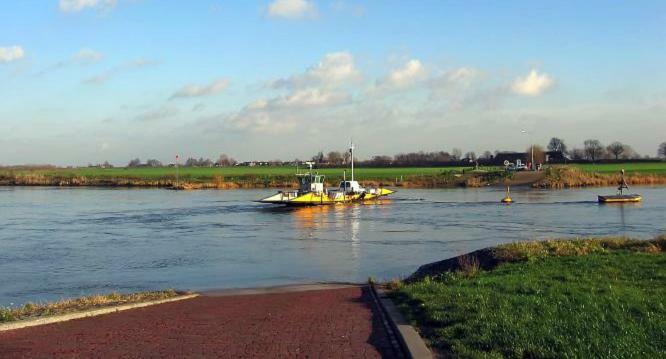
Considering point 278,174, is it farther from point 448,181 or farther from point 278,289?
point 278,289

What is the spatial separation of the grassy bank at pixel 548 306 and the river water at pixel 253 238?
23.0 ft

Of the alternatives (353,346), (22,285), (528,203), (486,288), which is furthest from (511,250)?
(528,203)

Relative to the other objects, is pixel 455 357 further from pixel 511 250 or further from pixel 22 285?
pixel 22 285

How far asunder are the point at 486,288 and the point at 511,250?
6.16 meters

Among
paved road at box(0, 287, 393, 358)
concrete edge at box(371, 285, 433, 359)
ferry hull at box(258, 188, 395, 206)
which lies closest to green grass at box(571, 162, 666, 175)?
ferry hull at box(258, 188, 395, 206)

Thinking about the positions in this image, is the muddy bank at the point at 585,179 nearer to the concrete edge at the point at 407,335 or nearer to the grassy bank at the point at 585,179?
the grassy bank at the point at 585,179

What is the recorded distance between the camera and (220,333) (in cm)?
1064

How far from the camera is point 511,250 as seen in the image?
18.2 m

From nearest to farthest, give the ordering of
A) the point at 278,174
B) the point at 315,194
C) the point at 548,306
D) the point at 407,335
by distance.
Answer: the point at 407,335 → the point at 548,306 → the point at 315,194 → the point at 278,174

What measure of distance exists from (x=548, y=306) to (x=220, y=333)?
198 inches

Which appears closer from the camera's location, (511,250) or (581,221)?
(511,250)

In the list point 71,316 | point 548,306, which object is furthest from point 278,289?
point 548,306

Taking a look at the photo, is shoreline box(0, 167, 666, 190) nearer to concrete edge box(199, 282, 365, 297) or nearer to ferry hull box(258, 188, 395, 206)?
ferry hull box(258, 188, 395, 206)

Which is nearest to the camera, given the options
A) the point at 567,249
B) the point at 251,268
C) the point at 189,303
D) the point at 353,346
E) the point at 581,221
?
the point at 353,346
